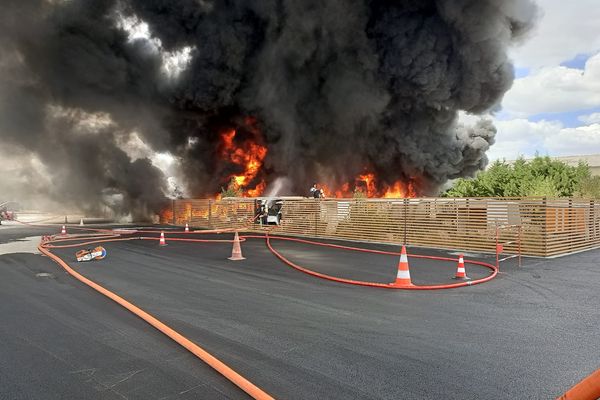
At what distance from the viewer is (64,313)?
514 cm

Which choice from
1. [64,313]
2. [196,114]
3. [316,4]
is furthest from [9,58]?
[64,313]

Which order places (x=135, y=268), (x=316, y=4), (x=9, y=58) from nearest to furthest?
1. (x=135, y=268)
2. (x=9, y=58)
3. (x=316, y=4)

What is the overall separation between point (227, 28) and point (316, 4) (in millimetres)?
6933

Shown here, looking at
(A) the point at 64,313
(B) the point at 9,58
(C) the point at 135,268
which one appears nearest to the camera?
(A) the point at 64,313

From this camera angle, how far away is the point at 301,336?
4305 mm

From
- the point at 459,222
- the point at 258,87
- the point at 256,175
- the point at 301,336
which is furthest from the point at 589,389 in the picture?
the point at 256,175

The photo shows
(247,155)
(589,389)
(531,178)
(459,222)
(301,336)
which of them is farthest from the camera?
(247,155)

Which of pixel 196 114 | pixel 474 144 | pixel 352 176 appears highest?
pixel 196 114

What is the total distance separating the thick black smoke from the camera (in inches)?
1089

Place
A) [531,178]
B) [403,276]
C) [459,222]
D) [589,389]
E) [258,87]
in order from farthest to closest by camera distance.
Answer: [258,87] → [531,178] → [459,222] → [403,276] → [589,389]

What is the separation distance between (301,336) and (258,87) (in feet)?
98.7

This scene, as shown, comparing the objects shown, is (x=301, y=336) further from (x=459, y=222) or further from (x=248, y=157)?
(x=248, y=157)

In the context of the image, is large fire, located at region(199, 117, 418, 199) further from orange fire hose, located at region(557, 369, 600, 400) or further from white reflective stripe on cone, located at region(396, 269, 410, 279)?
orange fire hose, located at region(557, 369, 600, 400)

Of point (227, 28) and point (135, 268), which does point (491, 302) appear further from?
point (227, 28)
